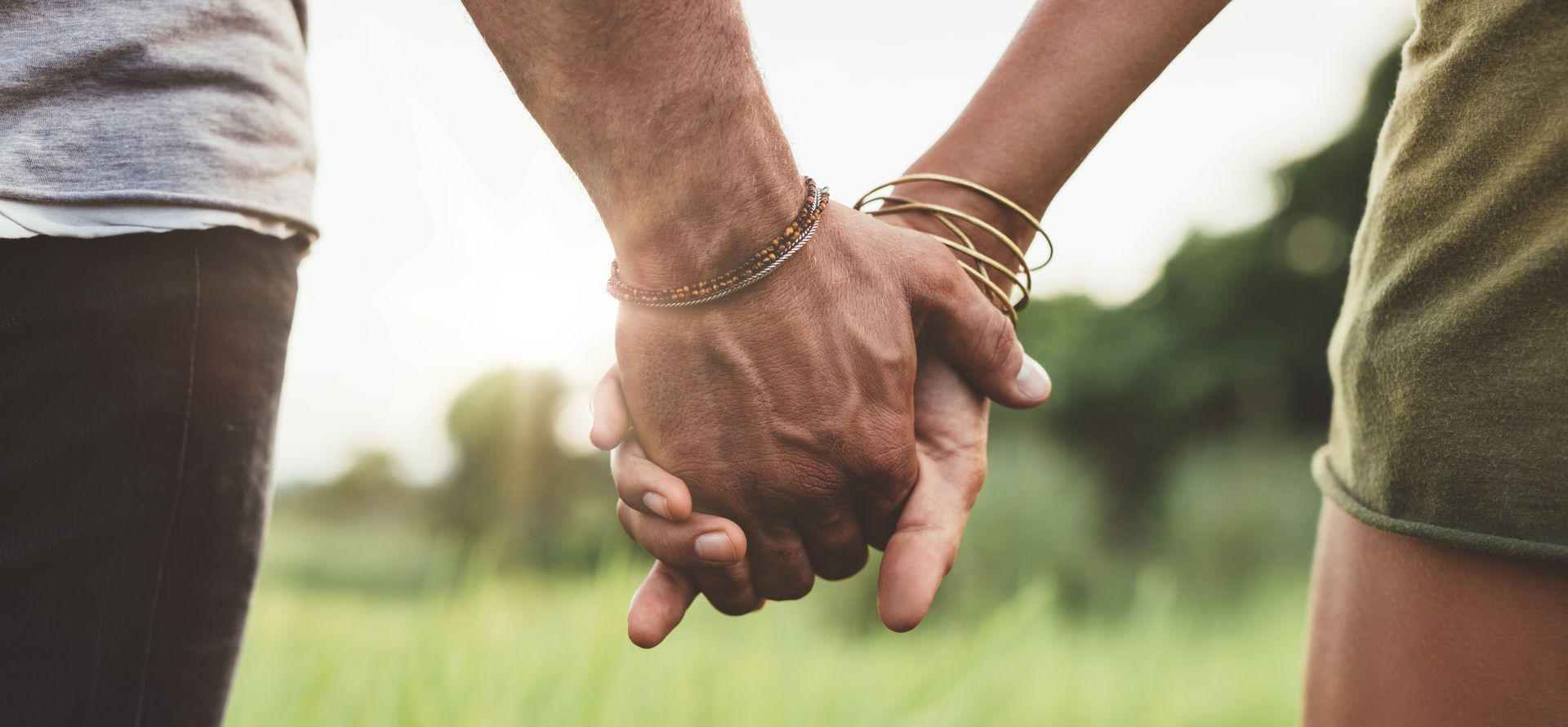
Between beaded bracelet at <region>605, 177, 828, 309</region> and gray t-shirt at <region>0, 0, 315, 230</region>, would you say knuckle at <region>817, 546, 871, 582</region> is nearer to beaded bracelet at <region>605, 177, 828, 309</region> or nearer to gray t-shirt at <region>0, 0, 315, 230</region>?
beaded bracelet at <region>605, 177, 828, 309</region>

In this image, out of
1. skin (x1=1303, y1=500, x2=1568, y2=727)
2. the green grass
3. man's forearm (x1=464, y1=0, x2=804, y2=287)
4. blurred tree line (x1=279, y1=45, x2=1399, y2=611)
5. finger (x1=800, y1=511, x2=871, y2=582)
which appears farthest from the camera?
blurred tree line (x1=279, y1=45, x2=1399, y2=611)

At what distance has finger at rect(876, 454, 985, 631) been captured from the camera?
40.9 inches

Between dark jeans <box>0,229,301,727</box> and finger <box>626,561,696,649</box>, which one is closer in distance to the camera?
dark jeans <box>0,229,301,727</box>

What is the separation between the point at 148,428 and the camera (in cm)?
89

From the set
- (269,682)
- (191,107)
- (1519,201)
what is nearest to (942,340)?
(1519,201)

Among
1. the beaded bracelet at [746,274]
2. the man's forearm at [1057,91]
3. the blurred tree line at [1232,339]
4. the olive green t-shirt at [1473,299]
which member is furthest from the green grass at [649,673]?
the blurred tree line at [1232,339]

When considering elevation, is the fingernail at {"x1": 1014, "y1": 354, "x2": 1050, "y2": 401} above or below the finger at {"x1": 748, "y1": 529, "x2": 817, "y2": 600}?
above

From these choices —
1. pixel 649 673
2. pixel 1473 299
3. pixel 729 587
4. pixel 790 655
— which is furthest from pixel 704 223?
pixel 790 655

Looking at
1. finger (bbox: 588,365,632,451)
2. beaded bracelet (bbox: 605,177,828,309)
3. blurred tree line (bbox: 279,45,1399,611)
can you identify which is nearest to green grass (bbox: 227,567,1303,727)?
finger (bbox: 588,365,632,451)

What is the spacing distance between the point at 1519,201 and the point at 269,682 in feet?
8.78

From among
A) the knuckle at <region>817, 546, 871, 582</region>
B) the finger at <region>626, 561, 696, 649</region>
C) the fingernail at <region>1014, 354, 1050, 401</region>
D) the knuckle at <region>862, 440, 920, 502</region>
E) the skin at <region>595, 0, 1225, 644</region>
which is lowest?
the finger at <region>626, 561, 696, 649</region>

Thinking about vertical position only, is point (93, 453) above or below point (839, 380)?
below

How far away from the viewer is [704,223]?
94 cm

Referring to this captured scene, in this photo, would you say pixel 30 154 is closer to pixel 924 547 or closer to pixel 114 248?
pixel 114 248
